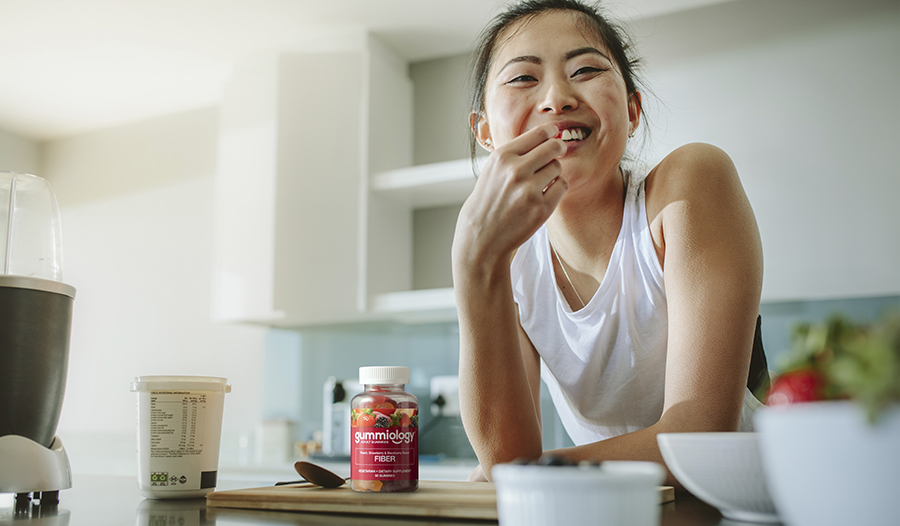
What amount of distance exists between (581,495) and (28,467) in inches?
27.2

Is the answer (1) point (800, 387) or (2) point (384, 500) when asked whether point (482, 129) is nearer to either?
(2) point (384, 500)

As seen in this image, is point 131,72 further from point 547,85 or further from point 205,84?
point 547,85

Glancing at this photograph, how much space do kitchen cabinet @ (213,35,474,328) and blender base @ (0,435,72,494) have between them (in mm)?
1797

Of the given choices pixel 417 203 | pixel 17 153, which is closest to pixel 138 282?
pixel 17 153

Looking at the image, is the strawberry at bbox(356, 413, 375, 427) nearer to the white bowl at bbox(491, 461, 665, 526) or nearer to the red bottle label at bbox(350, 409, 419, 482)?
the red bottle label at bbox(350, 409, 419, 482)

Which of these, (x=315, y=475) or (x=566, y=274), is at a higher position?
(x=566, y=274)

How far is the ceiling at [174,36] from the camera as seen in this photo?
2.65 m

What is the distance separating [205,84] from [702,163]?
9.74 feet

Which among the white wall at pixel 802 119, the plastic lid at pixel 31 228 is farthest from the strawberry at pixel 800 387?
the white wall at pixel 802 119

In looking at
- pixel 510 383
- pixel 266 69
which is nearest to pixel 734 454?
pixel 510 383

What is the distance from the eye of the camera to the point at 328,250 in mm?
2695

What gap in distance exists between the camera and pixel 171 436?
765mm

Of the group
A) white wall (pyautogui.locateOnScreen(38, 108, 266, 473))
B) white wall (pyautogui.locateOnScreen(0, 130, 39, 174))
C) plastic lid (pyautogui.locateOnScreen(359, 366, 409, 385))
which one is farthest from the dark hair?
white wall (pyautogui.locateOnScreen(0, 130, 39, 174))

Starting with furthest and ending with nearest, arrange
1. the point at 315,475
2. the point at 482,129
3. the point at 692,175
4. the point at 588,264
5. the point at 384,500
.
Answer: the point at 482,129 → the point at 588,264 → the point at 692,175 → the point at 315,475 → the point at 384,500
